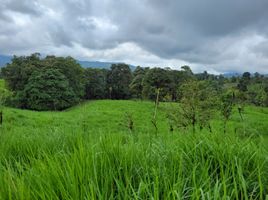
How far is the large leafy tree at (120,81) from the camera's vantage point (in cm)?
6775

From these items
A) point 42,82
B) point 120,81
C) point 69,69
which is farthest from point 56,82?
point 120,81

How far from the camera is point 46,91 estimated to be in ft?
153

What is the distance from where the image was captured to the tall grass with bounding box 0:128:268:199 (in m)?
1.82

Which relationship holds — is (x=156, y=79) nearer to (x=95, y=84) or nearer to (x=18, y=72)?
(x=18, y=72)

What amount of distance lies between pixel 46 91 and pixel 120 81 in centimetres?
2396

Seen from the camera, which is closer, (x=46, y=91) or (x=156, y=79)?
(x=156, y=79)

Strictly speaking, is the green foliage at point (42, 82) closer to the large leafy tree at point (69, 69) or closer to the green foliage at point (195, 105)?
the large leafy tree at point (69, 69)

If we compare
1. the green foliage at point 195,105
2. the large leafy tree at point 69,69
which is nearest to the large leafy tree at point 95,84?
the large leafy tree at point 69,69

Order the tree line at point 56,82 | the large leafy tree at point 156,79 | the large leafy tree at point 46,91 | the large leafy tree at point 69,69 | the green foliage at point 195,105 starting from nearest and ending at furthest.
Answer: the green foliage at point 195,105, the large leafy tree at point 156,79, the tree line at point 56,82, the large leafy tree at point 46,91, the large leafy tree at point 69,69

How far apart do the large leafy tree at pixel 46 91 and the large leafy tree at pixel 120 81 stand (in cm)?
1956

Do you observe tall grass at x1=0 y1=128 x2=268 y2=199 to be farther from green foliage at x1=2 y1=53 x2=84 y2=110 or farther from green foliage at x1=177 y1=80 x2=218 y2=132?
green foliage at x1=2 y1=53 x2=84 y2=110

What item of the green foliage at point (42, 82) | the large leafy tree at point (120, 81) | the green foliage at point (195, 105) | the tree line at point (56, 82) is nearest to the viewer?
the green foliage at point (195, 105)

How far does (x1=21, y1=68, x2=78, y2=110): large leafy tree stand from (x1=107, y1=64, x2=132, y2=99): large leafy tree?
64.2ft

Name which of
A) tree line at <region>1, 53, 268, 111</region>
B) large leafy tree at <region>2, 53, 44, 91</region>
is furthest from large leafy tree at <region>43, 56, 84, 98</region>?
large leafy tree at <region>2, 53, 44, 91</region>
